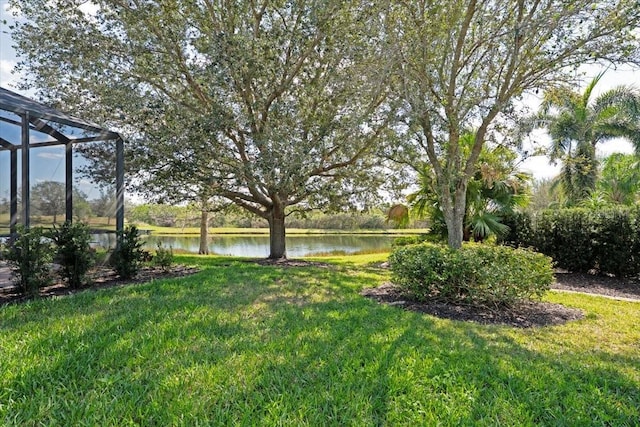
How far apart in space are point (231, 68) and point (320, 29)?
2045 millimetres

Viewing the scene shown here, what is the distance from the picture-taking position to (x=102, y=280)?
6281 mm

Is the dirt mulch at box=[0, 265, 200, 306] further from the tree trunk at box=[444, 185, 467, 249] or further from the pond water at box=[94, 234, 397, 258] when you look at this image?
the tree trunk at box=[444, 185, 467, 249]

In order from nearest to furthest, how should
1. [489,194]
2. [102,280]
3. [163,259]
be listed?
[102,280] → [163,259] → [489,194]

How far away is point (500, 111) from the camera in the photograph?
6789 mm

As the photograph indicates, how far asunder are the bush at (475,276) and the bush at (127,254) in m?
4.44

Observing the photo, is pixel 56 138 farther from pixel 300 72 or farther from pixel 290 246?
pixel 290 246

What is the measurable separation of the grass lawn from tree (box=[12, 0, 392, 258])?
482 cm

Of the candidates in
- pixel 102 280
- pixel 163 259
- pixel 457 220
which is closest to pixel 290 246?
pixel 163 259

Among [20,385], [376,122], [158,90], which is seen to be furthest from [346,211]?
[20,385]

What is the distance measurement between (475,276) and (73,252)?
5560 millimetres

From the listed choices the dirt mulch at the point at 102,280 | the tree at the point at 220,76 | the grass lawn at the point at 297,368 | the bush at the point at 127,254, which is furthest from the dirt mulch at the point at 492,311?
the bush at the point at 127,254

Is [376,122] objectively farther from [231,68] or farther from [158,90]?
[158,90]

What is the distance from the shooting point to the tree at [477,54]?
19.4 feet

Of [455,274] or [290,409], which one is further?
[455,274]
